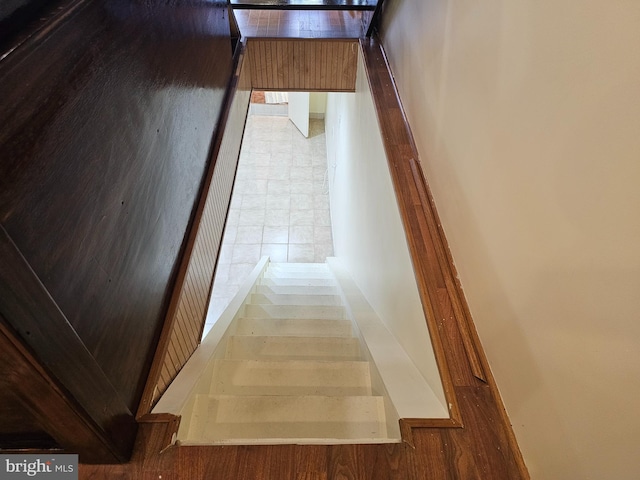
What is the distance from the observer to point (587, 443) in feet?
2.64

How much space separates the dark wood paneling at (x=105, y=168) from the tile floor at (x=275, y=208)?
3223mm

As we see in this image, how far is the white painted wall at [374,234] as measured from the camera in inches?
63.9

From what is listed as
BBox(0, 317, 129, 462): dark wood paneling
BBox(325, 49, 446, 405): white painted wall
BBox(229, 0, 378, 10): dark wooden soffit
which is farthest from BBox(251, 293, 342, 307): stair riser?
BBox(229, 0, 378, 10): dark wooden soffit

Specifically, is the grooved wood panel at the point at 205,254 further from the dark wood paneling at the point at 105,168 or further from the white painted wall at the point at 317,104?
the white painted wall at the point at 317,104

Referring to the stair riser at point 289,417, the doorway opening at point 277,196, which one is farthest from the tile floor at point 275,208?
the stair riser at point 289,417

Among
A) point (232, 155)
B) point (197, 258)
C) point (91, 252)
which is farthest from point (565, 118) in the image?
point (232, 155)

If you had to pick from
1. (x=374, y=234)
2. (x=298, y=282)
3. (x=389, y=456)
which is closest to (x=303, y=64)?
(x=374, y=234)

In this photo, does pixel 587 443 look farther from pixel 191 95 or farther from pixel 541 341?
pixel 191 95

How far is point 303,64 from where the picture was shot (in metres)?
3.71

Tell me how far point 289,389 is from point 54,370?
1.11m

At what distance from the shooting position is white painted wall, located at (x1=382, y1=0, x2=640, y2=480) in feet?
2.30

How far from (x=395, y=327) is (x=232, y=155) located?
2006mm

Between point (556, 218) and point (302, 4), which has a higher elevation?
point (302, 4)

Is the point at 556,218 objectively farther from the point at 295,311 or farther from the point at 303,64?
the point at 303,64
